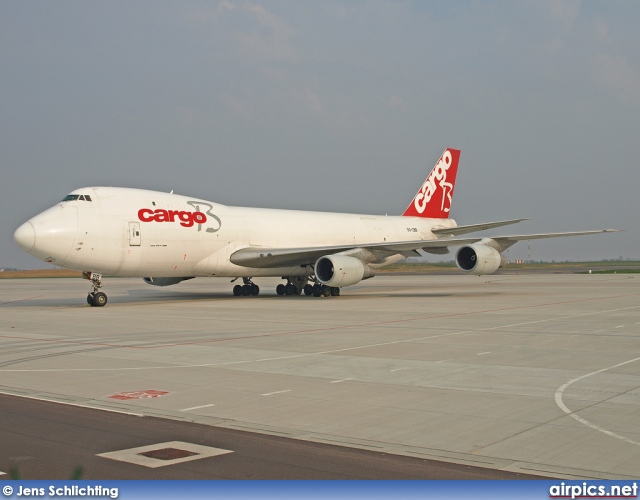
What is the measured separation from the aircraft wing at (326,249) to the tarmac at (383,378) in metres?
9.04

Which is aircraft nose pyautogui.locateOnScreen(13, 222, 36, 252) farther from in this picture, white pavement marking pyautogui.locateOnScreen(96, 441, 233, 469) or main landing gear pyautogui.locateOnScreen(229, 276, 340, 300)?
white pavement marking pyautogui.locateOnScreen(96, 441, 233, 469)

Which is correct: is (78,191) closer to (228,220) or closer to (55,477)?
(228,220)

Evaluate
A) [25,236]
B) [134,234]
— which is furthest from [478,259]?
[25,236]

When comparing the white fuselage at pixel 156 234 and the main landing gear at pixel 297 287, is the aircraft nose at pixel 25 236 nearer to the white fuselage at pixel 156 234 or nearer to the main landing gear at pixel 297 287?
the white fuselage at pixel 156 234

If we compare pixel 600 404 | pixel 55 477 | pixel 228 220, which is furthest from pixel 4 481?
pixel 228 220

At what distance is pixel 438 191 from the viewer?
42.2 meters

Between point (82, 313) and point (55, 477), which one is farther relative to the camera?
point (82, 313)

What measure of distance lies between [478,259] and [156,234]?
13589 millimetres

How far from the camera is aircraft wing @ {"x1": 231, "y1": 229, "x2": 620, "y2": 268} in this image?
97.0ft

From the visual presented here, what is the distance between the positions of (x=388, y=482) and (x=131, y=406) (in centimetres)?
422

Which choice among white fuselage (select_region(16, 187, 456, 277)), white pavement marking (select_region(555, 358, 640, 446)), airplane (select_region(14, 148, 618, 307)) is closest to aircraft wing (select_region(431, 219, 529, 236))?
airplane (select_region(14, 148, 618, 307))

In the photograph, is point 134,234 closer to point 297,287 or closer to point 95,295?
point 95,295

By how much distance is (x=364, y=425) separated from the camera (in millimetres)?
7465

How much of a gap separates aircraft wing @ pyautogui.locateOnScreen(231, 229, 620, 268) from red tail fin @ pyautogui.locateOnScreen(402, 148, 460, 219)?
9224 mm
